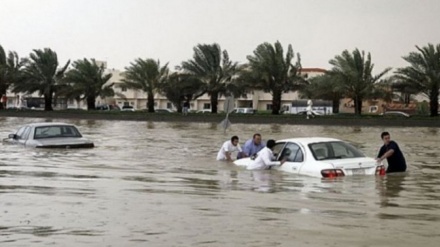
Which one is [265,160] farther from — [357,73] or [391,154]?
[357,73]

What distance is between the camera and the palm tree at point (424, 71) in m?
51.1

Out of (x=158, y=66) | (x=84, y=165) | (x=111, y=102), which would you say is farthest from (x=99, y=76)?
(x=84, y=165)

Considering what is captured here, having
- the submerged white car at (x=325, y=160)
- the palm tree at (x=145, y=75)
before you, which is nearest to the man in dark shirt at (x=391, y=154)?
the submerged white car at (x=325, y=160)

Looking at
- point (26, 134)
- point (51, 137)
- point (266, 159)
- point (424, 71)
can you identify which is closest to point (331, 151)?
point (266, 159)

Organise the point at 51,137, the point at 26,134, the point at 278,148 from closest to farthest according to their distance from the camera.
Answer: the point at 278,148 < the point at 51,137 < the point at 26,134

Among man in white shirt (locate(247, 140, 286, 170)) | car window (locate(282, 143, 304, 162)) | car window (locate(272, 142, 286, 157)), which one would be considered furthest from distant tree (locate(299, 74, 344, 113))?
car window (locate(282, 143, 304, 162))

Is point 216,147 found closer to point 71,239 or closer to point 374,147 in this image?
point 374,147

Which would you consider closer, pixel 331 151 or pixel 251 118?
pixel 331 151

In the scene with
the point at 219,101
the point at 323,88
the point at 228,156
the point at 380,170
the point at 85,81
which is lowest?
the point at 228,156

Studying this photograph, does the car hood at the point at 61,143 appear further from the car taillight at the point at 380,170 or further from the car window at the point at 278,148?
the car taillight at the point at 380,170

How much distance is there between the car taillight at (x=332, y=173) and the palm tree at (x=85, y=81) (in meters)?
52.0

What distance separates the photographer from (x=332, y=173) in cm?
1326

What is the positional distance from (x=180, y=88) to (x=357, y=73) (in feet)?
49.8

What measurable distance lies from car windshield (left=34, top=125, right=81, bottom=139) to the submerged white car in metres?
9.51
